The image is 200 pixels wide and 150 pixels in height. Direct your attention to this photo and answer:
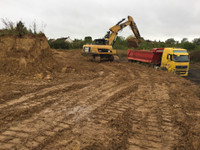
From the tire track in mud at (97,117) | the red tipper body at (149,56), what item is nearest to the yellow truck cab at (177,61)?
the red tipper body at (149,56)

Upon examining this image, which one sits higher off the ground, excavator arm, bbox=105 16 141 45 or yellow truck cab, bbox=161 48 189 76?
excavator arm, bbox=105 16 141 45

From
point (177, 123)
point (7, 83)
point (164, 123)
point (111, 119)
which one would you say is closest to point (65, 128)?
point (111, 119)

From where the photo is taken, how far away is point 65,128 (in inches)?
131

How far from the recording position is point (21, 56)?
311 inches

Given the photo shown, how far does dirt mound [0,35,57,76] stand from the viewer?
778 cm

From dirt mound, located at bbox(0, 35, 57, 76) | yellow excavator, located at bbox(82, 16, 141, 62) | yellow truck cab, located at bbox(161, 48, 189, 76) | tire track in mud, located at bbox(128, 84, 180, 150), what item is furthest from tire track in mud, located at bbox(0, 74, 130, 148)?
yellow excavator, located at bbox(82, 16, 141, 62)

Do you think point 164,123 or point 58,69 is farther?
point 58,69

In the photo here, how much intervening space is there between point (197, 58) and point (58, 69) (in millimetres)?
19728

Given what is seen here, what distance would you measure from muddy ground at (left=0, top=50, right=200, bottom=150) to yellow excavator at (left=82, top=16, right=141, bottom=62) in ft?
27.8

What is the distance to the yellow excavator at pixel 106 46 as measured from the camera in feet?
47.3

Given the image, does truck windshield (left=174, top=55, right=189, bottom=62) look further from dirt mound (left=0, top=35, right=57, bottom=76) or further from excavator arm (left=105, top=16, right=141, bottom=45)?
dirt mound (left=0, top=35, right=57, bottom=76)

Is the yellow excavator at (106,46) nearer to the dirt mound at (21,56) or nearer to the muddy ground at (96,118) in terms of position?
the dirt mound at (21,56)

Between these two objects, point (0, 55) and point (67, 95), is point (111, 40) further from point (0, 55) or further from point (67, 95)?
point (67, 95)

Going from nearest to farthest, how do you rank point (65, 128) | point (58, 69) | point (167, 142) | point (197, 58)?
point (167, 142), point (65, 128), point (58, 69), point (197, 58)
